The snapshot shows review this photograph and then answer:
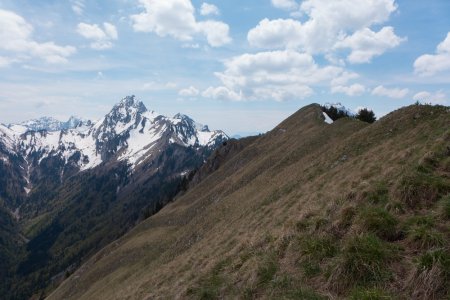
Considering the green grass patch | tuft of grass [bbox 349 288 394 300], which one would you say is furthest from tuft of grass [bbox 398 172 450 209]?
the green grass patch

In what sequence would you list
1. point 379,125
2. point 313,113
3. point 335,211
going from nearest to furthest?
point 335,211 < point 379,125 < point 313,113

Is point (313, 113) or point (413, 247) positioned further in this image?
point (313, 113)

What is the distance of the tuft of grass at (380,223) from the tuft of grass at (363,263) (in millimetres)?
941

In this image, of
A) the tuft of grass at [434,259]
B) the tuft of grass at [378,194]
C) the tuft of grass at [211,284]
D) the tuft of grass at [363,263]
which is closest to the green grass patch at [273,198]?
the tuft of grass at [211,284]

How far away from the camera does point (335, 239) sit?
1170cm

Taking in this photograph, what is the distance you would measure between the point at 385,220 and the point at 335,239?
168 cm

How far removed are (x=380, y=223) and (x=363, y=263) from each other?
7.12ft

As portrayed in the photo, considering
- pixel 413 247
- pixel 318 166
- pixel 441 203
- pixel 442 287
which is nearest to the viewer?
pixel 442 287

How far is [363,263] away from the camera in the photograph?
926 cm

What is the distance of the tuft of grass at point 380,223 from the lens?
35.3 feet

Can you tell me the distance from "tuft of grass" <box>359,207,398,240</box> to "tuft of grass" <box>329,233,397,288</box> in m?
0.94

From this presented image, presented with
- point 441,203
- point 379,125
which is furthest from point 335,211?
point 379,125

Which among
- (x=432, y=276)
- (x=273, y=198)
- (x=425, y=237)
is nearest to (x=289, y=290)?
(x=432, y=276)

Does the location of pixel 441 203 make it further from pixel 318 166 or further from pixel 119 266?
pixel 119 266
